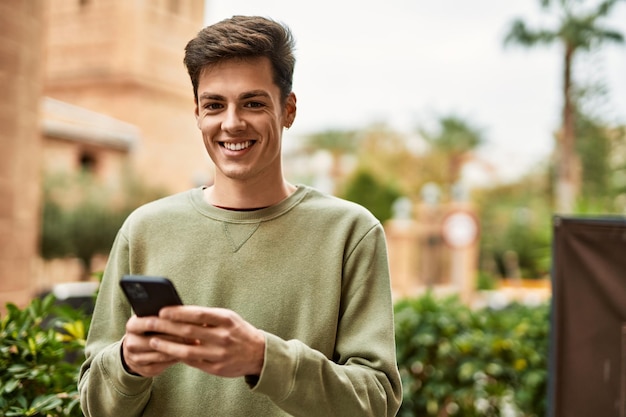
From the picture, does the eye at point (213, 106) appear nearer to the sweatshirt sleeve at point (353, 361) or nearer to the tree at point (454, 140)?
the sweatshirt sleeve at point (353, 361)

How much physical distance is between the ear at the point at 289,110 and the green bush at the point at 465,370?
7.83 ft

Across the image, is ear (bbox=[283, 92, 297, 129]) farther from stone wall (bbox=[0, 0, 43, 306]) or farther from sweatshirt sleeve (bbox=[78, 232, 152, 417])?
stone wall (bbox=[0, 0, 43, 306])

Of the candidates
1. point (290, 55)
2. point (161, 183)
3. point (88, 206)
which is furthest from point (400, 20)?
point (290, 55)

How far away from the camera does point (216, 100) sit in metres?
1.25

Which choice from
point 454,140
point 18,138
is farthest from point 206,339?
point 454,140

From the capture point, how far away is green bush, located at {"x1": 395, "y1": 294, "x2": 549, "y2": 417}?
350 cm

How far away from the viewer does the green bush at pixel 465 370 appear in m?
3.50

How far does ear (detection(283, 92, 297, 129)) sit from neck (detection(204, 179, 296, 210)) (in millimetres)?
118

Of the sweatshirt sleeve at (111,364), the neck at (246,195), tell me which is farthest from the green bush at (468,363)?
the neck at (246,195)

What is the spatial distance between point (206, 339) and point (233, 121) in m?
0.42

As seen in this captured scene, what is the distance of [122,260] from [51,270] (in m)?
14.8

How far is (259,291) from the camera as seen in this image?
1260 mm

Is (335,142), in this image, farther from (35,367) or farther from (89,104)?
(35,367)

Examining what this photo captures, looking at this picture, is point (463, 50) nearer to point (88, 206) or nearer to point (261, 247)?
point (88, 206)
